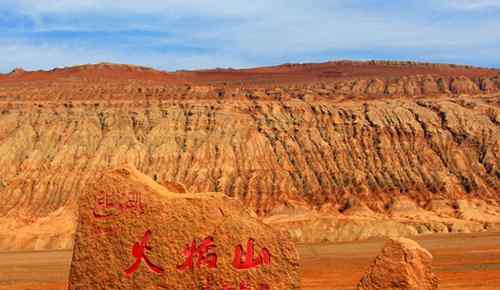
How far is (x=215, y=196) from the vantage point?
11203mm

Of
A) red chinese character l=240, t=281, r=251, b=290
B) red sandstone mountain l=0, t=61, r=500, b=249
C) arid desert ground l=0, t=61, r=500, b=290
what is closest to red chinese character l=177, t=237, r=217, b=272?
red chinese character l=240, t=281, r=251, b=290

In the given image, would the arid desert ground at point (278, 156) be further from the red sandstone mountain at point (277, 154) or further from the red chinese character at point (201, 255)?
the red chinese character at point (201, 255)

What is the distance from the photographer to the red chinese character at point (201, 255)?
1085cm

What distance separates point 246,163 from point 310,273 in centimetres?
3328

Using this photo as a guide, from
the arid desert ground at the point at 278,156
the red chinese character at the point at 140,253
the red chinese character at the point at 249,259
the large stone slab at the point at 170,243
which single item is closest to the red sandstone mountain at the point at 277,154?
the arid desert ground at the point at 278,156

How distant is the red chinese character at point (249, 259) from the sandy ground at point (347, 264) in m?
13.6

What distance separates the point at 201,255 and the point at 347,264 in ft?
82.4

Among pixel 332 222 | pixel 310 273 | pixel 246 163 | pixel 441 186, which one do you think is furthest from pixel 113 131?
pixel 310 273

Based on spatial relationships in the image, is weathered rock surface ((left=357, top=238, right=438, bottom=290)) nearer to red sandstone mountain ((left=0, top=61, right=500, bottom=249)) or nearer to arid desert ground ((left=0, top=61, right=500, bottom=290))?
arid desert ground ((left=0, top=61, right=500, bottom=290))

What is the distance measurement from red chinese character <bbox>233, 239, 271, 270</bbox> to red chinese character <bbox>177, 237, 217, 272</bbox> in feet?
1.01

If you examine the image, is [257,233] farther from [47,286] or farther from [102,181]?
[47,286]

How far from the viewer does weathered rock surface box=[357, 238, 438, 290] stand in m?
13.6

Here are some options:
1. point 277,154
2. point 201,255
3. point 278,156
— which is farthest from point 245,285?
point 277,154

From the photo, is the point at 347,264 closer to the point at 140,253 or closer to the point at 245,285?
the point at 245,285
